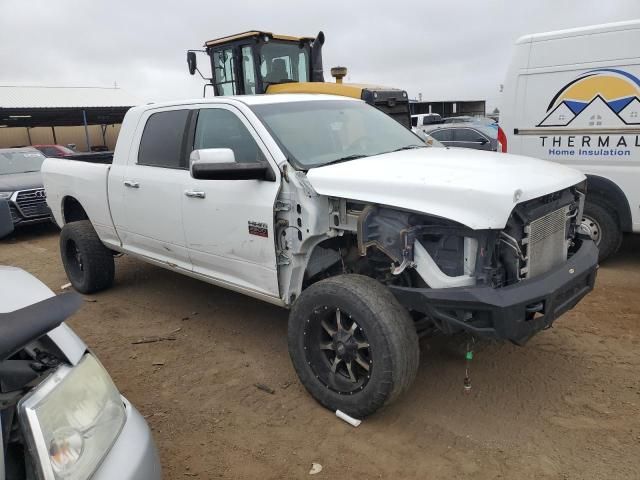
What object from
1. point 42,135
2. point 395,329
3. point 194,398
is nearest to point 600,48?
point 395,329

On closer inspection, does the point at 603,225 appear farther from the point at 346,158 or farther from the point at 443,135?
the point at 443,135

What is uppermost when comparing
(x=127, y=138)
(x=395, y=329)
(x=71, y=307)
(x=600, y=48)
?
(x=600, y=48)

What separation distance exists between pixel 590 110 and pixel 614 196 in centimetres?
97

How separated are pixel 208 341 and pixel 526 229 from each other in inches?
107

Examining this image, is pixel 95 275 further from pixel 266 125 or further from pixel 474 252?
pixel 474 252

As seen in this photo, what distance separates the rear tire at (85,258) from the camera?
18.1 ft

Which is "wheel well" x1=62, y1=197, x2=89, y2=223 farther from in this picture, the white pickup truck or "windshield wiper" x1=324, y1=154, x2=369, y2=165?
"windshield wiper" x1=324, y1=154, x2=369, y2=165

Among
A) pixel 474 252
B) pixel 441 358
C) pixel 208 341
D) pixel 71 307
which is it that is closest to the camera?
pixel 71 307

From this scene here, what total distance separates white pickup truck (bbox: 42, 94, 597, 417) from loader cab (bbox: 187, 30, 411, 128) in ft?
15.0

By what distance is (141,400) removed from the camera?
11.7 ft

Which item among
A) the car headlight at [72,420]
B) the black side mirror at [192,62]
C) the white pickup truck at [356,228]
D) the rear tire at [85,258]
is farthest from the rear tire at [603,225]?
the black side mirror at [192,62]

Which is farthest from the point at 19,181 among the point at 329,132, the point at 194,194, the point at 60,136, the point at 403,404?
the point at 60,136

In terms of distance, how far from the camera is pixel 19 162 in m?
10.8

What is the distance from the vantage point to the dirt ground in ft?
9.29
